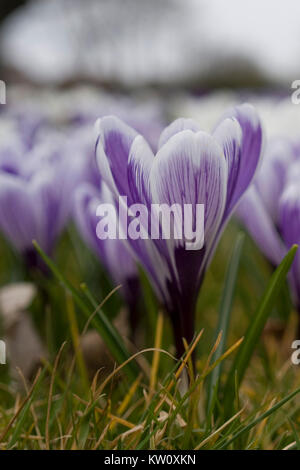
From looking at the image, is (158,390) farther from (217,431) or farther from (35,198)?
(35,198)

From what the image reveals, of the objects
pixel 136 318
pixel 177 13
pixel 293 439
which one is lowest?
pixel 293 439

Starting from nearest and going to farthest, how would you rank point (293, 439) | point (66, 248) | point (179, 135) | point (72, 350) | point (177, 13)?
point (179, 135)
point (293, 439)
point (72, 350)
point (66, 248)
point (177, 13)

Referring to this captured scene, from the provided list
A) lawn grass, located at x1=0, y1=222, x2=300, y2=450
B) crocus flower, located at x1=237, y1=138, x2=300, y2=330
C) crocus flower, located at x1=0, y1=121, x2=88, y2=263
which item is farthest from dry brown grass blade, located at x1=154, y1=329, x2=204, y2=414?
crocus flower, located at x1=0, y1=121, x2=88, y2=263

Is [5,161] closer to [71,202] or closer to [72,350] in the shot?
[71,202]

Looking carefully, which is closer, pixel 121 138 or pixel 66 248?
pixel 121 138

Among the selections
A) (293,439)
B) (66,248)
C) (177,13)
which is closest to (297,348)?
(293,439)

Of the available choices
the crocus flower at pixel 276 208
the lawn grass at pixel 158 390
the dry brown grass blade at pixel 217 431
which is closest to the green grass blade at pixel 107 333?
the lawn grass at pixel 158 390
